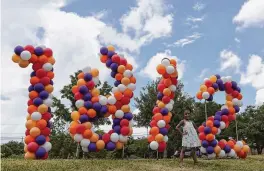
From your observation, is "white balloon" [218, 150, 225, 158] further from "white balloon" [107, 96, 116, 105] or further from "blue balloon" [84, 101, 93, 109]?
"blue balloon" [84, 101, 93, 109]

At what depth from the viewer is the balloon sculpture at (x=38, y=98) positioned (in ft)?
35.1

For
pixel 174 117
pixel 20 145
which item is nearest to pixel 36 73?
pixel 174 117

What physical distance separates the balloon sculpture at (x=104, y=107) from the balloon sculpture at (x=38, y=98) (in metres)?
0.92

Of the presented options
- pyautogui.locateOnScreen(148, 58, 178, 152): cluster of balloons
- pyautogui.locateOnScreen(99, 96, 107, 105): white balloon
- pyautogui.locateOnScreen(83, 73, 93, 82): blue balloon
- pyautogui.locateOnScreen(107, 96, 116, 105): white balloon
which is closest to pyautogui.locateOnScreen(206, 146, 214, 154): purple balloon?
pyautogui.locateOnScreen(148, 58, 178, 152): cluster of balloons

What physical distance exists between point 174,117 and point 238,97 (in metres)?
10.0

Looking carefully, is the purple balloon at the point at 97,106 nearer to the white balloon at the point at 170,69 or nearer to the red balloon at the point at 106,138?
the red balloon at the point at 106,138

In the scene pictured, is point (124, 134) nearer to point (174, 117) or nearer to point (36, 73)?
point (36, 73)

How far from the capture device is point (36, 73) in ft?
36.5

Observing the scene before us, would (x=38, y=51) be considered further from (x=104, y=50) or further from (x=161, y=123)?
(x=161, y=123)

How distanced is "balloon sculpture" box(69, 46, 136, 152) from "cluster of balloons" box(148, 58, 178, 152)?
0.90 metres

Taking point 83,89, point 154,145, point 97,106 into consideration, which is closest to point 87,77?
point 83,89

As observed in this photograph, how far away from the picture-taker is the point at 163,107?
11836 mm

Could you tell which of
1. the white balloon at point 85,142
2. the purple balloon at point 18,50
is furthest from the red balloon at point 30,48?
the white balloon at point 85,142

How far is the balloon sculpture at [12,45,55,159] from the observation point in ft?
35.1
